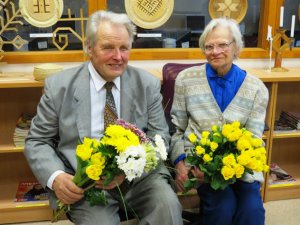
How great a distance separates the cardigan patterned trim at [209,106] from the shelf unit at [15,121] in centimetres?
46

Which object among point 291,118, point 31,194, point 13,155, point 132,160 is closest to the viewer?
point 132,160

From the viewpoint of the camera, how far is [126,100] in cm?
188

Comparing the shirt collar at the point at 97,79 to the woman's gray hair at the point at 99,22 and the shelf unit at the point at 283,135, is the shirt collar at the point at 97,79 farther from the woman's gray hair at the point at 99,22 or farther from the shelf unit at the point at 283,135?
the shelf unit at the point at 283,135

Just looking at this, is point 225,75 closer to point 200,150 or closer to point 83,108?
point 200,150

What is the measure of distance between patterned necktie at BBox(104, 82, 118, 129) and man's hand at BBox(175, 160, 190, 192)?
0.45 meters

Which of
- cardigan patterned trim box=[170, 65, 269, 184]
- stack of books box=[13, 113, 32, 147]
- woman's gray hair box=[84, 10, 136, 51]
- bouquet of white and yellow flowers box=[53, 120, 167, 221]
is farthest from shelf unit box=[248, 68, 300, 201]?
stack of books box=[13, 113, 32, 147]

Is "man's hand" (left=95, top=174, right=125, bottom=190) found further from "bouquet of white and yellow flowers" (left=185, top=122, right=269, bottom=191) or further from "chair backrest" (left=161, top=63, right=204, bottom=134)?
"chair backrest" (left=161, top=63, right=204, bottom=134)

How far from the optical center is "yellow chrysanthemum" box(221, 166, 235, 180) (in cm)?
154

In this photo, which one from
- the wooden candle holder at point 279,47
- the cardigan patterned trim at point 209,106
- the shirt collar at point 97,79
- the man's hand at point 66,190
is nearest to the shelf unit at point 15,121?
the wooden candle holder at point 279,47

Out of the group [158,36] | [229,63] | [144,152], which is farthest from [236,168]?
[158,36]

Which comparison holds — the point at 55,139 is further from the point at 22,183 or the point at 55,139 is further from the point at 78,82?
the point at 22,183

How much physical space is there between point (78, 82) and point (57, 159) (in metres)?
0.39

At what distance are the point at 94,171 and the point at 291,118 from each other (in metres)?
2.03

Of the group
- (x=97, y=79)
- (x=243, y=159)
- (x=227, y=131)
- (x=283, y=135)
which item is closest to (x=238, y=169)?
(x=243, y=159)
